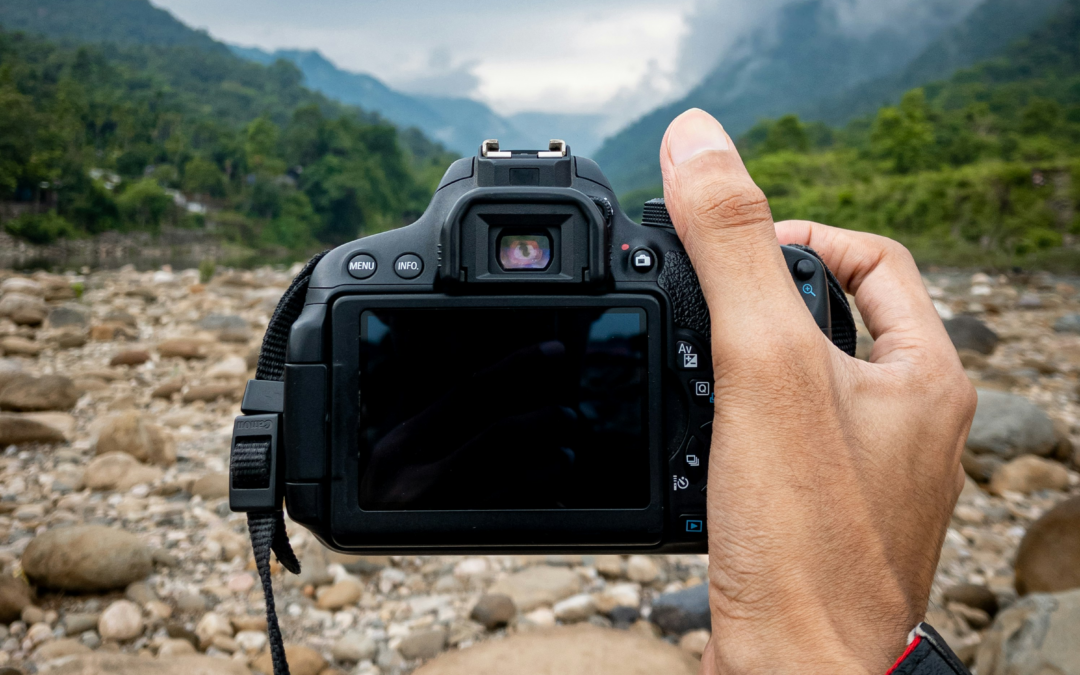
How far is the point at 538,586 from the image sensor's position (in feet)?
6.40

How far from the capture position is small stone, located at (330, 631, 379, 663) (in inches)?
64.9

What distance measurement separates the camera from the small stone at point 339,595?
6.06 ft

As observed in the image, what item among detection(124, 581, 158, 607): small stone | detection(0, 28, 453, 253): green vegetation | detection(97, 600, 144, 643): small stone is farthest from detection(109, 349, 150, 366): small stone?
detection(0, 28, 453, 253): green vegetation

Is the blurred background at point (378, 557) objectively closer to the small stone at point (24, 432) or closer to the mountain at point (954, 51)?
the small stone at point (24, 432)

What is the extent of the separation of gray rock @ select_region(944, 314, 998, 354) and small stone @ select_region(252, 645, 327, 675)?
5.80m

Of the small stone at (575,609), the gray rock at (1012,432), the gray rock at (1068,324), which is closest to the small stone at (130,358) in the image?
the small stone at (575,609)

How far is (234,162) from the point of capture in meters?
26.5

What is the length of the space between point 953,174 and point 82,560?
69.7ft

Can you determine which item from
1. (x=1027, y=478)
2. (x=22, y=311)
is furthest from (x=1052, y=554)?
(x=22, y=311)

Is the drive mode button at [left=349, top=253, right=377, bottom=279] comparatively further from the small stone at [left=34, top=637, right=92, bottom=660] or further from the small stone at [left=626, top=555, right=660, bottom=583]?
the small stone at [left=626, top=555, right=660, bottom=583]

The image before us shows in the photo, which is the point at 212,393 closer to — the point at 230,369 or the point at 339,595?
the point at 230,369

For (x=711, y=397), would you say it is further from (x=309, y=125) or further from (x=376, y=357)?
(x=309, y=125)

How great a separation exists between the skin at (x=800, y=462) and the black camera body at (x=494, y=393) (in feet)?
0.29

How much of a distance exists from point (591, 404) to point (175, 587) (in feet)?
5.20
